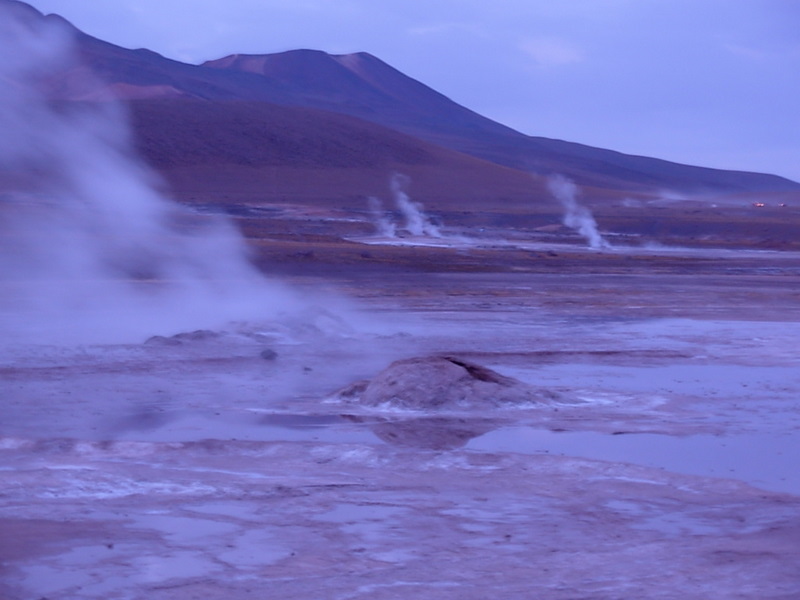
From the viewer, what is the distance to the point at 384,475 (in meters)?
8.65

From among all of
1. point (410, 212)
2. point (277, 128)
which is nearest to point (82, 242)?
point (410, 212)

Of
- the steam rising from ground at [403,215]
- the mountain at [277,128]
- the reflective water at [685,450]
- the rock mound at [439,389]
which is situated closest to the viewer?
the reflective water at [685,450]

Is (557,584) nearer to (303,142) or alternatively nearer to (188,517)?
(188,517)

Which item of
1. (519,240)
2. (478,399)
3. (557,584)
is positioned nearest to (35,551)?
(557,584)

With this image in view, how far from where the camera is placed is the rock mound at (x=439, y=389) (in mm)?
11578

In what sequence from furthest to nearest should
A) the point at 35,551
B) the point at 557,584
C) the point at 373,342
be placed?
1. the point at 373,342
2. the point at 35,551
3. the point at 557,584

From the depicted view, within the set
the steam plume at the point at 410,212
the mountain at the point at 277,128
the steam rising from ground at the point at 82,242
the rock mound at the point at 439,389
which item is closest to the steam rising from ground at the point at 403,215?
the steam plume at the point at 410,212

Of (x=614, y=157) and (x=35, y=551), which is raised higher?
(x=614, y=157)

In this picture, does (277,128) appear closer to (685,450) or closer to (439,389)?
(439,389)

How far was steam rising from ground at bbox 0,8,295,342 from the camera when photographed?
2145 cm

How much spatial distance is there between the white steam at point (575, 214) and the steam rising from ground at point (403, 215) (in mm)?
7393

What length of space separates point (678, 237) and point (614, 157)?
13205cm

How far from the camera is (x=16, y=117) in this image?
46.6 meters

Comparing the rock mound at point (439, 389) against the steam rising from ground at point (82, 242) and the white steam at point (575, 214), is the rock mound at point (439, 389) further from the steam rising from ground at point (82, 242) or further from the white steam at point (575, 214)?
the white steam at point (575, 214)
